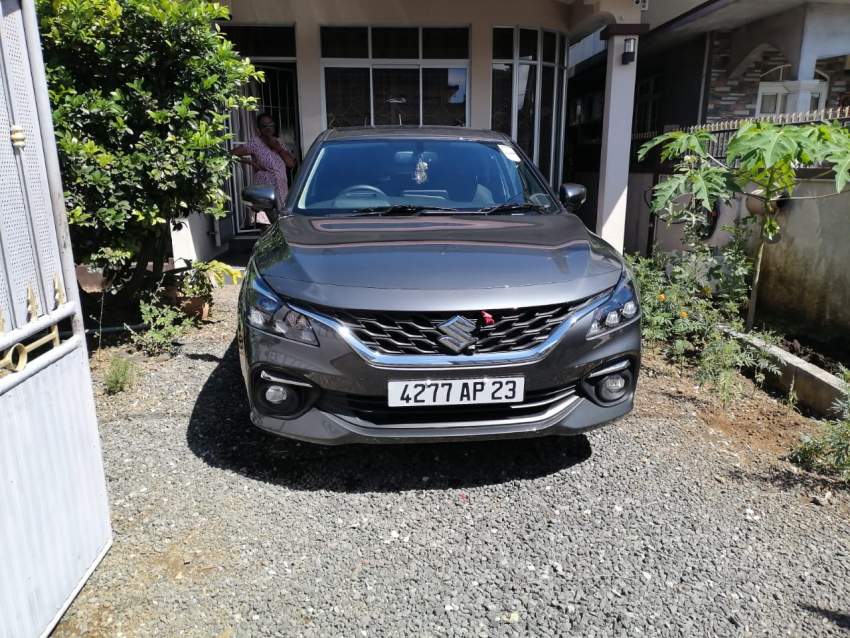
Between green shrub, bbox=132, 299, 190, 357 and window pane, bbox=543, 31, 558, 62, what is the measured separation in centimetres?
722

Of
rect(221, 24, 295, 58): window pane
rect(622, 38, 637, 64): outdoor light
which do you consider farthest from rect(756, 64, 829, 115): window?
rect(221, 24, 295, 58): window pane

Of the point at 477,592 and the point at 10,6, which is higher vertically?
the point at 10,6

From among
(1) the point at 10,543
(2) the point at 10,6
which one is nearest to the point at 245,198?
(2) the point at 10,6

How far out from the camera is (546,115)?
9.98 metres

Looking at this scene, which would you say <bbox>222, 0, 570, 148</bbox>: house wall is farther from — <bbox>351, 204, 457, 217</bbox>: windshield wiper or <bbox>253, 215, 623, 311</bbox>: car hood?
<bbox>253, 215, 623, 311</bbox>: car hood

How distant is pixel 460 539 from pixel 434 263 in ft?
3.84

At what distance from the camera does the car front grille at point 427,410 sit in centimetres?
266

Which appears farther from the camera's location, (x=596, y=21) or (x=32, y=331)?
(x=596, y=21)

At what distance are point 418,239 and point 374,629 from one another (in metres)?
1.72

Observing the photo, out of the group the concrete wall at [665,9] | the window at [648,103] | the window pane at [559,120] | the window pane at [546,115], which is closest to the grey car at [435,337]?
the window pane at [546,115]

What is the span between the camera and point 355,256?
2.84m

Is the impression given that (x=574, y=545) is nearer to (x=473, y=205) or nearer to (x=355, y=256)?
(x=355, y=256)

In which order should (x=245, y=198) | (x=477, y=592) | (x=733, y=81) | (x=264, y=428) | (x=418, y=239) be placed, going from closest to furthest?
1. (x=477, y=592)
2. (x=264, y=428)
3. (x=418, y=239)
4. (x=245, y=198)
5. (x=733, y=81)

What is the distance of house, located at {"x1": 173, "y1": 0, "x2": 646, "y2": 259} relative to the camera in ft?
28.6
